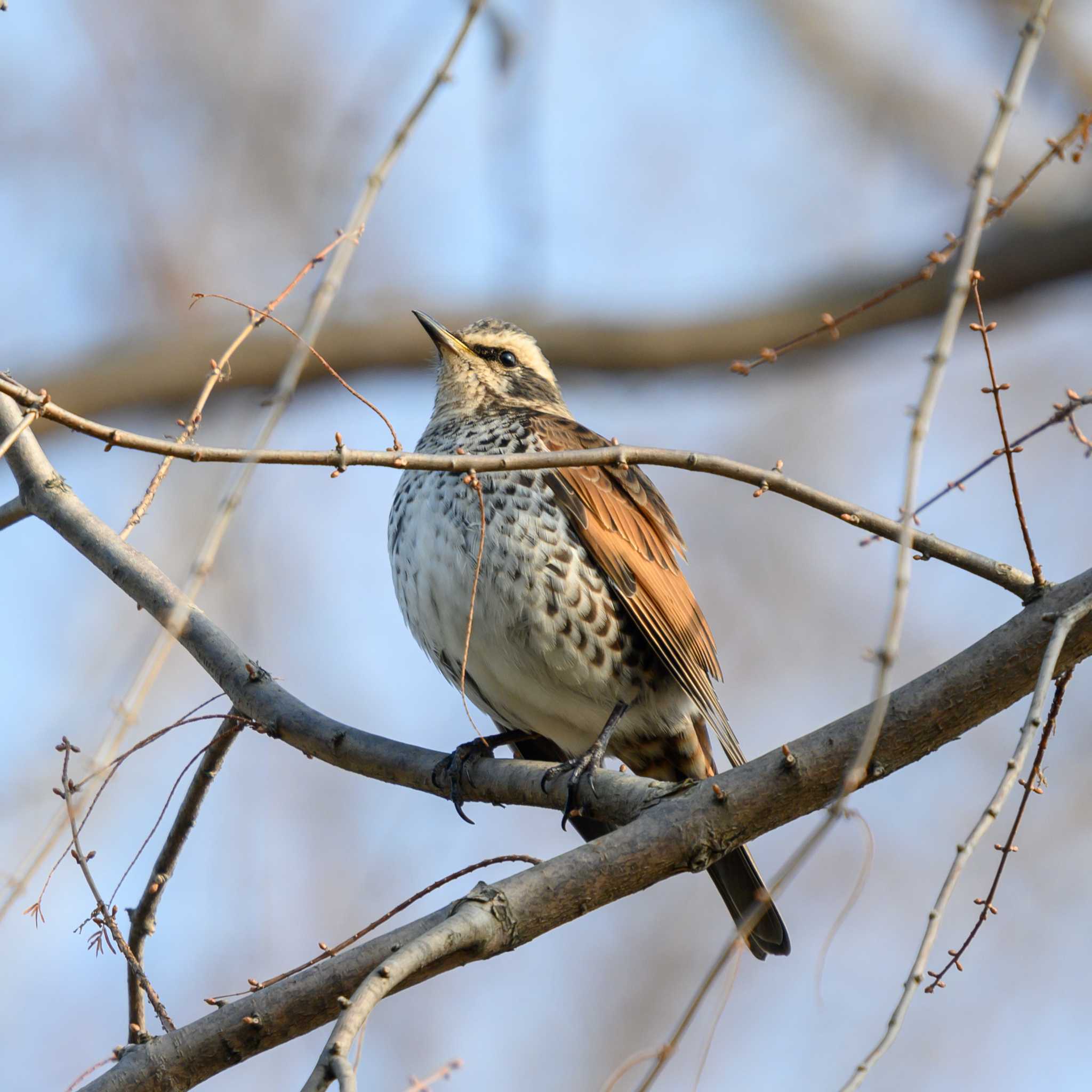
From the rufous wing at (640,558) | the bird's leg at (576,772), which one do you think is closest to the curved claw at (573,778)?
the bird's leg at (576,772)

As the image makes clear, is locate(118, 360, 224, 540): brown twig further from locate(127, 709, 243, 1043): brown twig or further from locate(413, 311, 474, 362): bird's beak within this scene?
locate(413, 311, 474, 362): bird's beak

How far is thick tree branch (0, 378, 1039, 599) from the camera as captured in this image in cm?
266

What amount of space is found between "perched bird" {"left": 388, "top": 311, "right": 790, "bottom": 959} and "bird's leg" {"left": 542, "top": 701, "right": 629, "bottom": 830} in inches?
1.4

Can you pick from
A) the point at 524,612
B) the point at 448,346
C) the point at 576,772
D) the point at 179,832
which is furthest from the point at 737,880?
the point at 448,346

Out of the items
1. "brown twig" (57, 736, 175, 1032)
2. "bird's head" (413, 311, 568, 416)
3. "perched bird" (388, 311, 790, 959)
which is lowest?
"brown twig" (57, 736, 175, 1032)

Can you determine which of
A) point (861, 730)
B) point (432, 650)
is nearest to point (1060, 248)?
point (432, 650)

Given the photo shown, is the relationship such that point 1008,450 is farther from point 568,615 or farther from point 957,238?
point 568,615

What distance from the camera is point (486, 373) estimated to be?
6.40 metres

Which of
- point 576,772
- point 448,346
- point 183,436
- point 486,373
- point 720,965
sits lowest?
point 720,965

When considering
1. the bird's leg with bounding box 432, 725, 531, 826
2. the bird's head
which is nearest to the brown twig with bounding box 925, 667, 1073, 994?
the bird's leg with bounding box 432, 725, 531, 826

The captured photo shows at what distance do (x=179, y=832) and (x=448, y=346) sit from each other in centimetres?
316

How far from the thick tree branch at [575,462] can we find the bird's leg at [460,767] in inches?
58.8

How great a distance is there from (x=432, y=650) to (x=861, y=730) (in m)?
2.51

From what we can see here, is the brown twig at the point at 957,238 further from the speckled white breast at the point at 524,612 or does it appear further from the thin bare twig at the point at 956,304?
the speckled white breast at the point at 524,612
